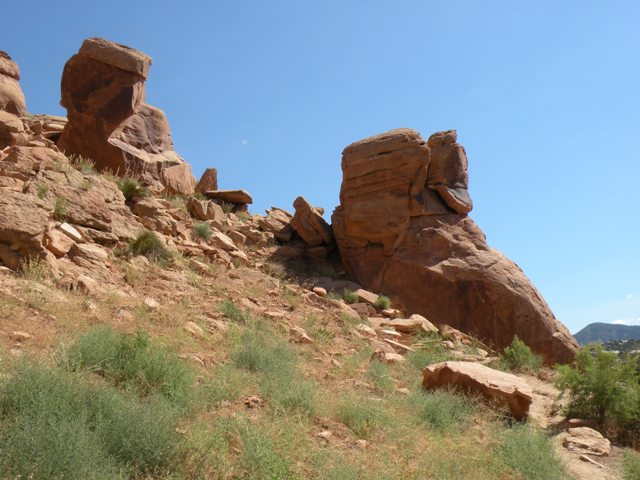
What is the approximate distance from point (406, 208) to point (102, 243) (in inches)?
335

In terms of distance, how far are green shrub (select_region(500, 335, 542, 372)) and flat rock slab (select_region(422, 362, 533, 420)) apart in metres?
3.88

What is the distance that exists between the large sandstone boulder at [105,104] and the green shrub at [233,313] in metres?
6.01

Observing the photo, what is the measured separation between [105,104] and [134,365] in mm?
10130

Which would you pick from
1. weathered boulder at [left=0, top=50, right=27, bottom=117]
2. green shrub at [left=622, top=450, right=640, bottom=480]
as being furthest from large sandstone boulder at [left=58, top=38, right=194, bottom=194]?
green shrub at [left=622, top=450, right=640, bottom=480]

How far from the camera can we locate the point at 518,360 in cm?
1144

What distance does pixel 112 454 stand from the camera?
3.63 meters

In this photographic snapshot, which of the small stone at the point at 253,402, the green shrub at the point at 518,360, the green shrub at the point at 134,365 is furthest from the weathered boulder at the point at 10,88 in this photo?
the green shrub at the point at 518,360

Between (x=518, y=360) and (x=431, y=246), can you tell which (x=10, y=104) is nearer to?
(x=431, y=246)

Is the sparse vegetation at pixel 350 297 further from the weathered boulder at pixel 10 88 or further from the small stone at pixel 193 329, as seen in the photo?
the weathered boulder at pixel 10 88

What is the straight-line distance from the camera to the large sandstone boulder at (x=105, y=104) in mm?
13258

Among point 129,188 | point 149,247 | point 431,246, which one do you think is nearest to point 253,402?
point 149,247

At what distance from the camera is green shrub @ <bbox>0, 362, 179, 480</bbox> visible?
3189 millimetres

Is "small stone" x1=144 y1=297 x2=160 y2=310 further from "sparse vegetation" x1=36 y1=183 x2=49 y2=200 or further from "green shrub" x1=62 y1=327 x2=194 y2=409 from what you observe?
"sparse vegetation" x1=36 y1=183 x2=49 y2=200

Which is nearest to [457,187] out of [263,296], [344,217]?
[344,217]
